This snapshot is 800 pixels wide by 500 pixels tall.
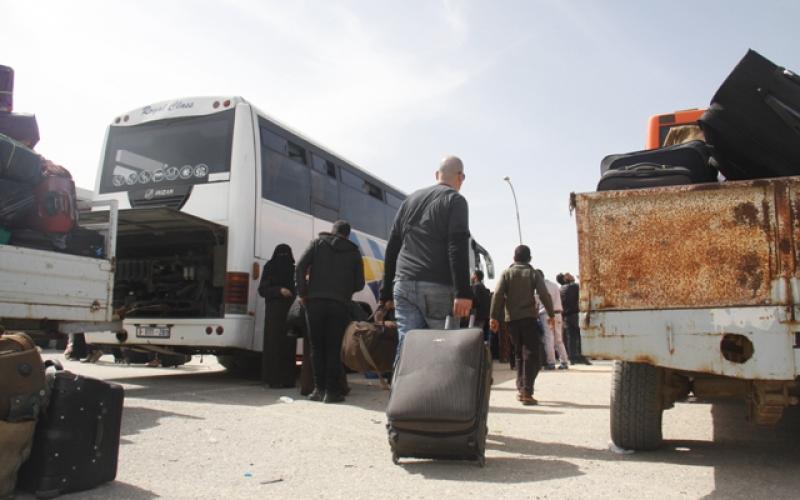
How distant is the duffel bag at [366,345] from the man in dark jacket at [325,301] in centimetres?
68

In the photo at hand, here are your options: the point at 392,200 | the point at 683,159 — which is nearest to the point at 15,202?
the point at 683,159

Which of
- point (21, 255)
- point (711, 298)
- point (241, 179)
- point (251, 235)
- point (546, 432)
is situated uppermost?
point (241, 179)

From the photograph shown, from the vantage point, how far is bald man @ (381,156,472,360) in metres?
4.34

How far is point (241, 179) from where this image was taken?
8180 millimetres

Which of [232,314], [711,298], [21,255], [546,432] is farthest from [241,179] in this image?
[711,298]

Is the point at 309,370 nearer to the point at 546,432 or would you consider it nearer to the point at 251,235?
the point at 251,235

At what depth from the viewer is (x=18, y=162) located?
5.53 m

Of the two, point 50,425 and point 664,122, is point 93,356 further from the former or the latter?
point 664,122

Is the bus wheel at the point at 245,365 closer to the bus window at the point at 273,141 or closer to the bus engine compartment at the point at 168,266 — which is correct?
the bus engine compartment at the point at 168,266

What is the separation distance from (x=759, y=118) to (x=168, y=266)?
7.47m

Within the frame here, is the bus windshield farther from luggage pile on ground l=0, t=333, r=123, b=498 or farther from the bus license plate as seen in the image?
luggage pile on ground l=0, t=333, r=123, b=498

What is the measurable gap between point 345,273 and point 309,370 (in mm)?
1140

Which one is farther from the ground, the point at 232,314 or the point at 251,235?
the point at 251,235

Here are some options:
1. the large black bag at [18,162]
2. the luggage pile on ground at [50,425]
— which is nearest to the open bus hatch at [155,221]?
the large black bag at [18,162]
